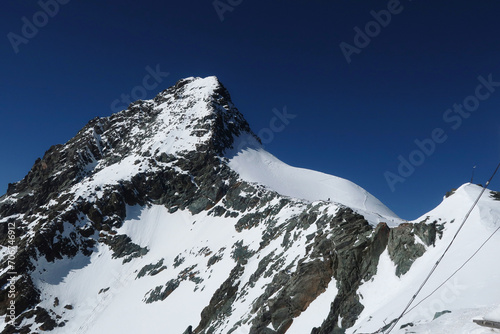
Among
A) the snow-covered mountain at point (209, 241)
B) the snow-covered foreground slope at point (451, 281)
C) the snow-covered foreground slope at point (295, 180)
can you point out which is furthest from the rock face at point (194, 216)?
the snow-covered foreground slope at point (295, 180)

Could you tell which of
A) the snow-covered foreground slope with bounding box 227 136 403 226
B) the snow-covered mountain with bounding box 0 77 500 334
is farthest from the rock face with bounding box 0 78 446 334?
the snow-covered foreground slope with bounding box 227 136 403 226

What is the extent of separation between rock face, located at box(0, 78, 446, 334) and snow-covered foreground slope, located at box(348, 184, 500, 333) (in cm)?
100

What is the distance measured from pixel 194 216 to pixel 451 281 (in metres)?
62.5

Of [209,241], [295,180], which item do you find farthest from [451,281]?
[295,180]

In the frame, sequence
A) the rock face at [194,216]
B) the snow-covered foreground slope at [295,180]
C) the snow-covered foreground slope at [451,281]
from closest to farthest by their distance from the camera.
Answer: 1. the snow-covered foreground slope at [451,281]
2. the rock face at [194,216]
3. the snow-covered foreground slope at [295,180]

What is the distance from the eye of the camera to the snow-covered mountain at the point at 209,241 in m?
20.8

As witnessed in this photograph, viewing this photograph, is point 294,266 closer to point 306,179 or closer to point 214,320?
point 214,320

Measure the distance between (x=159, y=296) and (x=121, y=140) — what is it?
66.0 meters

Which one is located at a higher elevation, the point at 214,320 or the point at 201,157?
the point at 201,157

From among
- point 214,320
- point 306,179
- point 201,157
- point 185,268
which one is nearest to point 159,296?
point 185,268

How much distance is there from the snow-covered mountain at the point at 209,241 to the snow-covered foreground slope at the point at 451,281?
9cm

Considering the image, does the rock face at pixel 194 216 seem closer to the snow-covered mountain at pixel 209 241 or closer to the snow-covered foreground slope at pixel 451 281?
the snow-covered mountain at pixel 209 241

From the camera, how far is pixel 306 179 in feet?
296

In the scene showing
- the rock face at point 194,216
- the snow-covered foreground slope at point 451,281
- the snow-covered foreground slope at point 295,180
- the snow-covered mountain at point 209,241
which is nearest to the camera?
the snow-covered foreground slope at point 451,281
